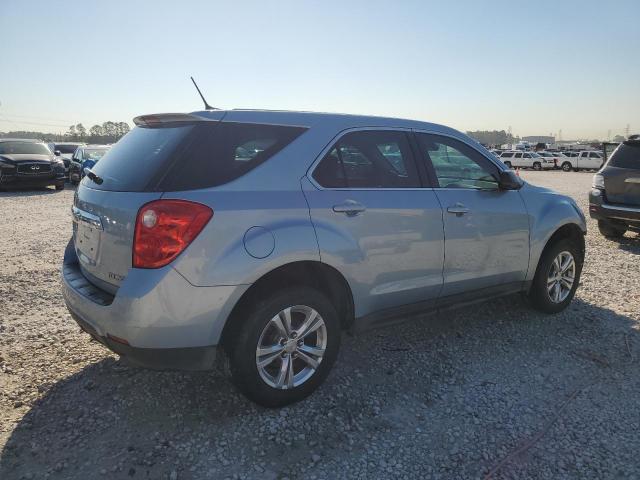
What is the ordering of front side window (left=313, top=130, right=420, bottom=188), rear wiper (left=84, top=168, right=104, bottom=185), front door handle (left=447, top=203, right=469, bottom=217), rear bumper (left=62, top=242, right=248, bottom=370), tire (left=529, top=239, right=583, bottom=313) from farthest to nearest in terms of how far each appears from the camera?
1. tire (left=529, top=239, right=583, bottom=313)
2. front door handle (left=447, top=203, right=469, bottom=217)
3. front side window (left=313, top=130, right=420, bottom=188)
4. rear wiper (left=84, top=168, right=104, bottom=185)
5. rear bumper (left=62, top=242, right=248, bottom=370)

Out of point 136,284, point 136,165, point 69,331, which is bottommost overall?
point 69,331

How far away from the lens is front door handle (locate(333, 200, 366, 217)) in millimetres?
2959

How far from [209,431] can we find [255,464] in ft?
1.31

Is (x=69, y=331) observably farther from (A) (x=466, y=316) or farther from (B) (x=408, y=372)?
(A) (x=466, y=316)

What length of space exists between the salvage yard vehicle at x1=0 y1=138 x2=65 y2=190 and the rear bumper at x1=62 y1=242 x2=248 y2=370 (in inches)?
610

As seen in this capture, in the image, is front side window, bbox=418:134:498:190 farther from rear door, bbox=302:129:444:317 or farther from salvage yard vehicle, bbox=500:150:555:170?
salvage yard vehicle, bbox=500:150:555:170

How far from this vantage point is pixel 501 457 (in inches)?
101

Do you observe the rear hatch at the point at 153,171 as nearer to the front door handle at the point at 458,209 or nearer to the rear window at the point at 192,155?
the rear window at the point at 192,155

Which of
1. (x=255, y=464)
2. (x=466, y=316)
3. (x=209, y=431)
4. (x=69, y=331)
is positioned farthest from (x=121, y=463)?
(x=466, y=316)

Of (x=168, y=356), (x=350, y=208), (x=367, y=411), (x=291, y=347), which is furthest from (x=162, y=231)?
(x=367, y=411)

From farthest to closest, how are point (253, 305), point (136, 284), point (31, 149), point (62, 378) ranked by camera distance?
point (31, 149), point (62, 378), point (253, 305), point (136, 284)

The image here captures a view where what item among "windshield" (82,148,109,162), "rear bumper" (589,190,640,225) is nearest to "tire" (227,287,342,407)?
"rear bumper" (589,190,640,225)

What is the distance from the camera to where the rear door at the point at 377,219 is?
2953 millimetres

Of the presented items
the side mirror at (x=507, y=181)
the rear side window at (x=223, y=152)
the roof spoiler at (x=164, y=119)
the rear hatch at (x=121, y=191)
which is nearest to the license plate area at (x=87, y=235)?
the rear hatch at (x=121, y=191)
